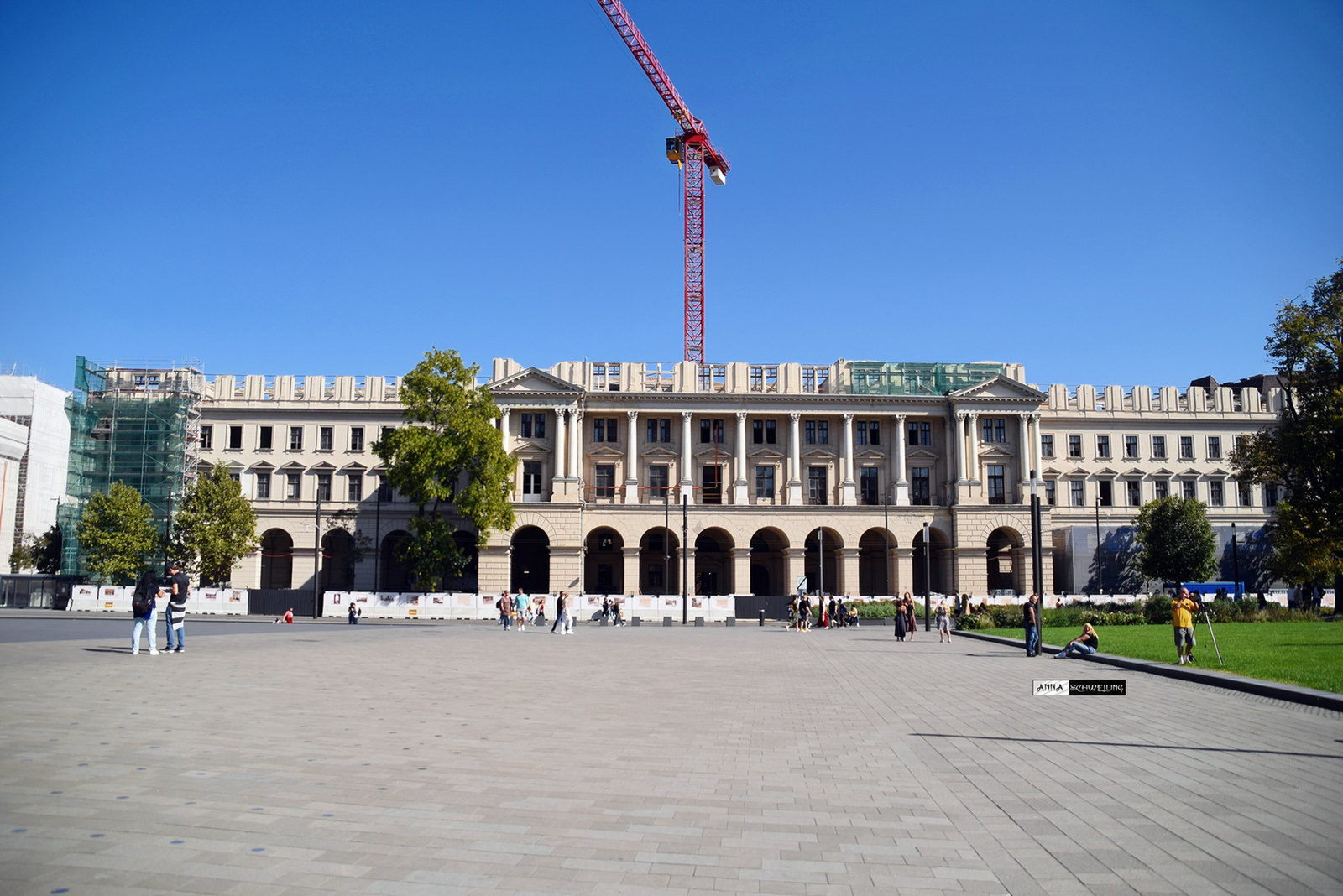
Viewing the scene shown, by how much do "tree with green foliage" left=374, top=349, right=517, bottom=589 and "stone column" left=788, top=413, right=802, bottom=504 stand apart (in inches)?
831

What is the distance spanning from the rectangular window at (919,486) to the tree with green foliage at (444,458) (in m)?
30.6

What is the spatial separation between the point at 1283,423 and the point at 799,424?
35235 millimetres

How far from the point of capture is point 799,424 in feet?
234

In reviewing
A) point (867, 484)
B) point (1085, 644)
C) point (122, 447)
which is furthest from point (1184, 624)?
point (122, 447)

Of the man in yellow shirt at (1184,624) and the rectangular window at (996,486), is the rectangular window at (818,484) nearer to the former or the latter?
the rectangular window at (996,486)

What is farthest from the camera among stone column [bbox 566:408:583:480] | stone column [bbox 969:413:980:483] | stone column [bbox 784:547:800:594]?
stone column [bbox 969:413:980:483]

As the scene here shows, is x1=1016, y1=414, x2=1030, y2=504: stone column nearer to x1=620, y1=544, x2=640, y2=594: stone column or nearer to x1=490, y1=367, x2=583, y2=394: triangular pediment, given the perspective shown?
x1=620, y1=544, x2=640, y2=594: stone column

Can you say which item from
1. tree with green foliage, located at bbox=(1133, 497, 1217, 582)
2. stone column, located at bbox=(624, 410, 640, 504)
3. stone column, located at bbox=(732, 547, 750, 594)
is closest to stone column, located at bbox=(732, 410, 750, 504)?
stone column, located at bbox=(732, 547, 750, 594)

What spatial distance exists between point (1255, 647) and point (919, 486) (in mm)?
49677

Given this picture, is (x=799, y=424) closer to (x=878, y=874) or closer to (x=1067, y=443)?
(x=1067, y=443)

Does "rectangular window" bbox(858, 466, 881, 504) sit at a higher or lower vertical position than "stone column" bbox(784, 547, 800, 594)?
higher

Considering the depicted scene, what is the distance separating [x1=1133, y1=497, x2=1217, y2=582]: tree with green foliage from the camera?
207ft

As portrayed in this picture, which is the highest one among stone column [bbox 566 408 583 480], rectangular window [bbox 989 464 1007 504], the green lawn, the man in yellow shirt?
stone column [bbox 566 408 583 480]

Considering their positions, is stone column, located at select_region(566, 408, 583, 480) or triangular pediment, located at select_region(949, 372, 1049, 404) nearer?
stone column, located at select_region(566, 408, 583, 480)
